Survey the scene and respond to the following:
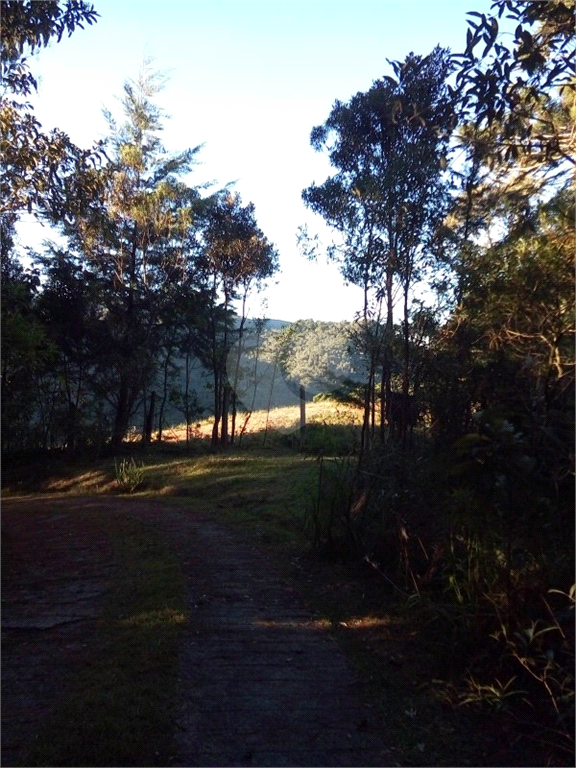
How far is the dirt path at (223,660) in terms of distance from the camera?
3961mm

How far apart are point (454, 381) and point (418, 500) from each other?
1056mm

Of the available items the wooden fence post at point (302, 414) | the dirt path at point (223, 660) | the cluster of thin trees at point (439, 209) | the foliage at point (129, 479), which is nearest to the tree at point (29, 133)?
the cluster of thin trees at point (439, 209)

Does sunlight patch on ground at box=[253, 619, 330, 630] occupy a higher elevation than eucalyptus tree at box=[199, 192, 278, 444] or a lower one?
lower

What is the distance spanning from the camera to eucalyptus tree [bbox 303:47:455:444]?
7.31 metres

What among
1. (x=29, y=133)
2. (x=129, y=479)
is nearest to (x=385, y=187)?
(x=29, y=133)

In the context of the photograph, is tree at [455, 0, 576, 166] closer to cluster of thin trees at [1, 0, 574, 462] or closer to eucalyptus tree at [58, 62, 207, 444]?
cluster of thin trees at [1, 0, 574, 462]

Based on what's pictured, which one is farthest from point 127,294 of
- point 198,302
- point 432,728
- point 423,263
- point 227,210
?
point 432,728

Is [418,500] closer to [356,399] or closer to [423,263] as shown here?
[423,263]

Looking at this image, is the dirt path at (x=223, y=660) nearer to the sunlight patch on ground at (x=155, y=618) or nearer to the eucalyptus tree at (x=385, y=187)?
the sunlight patch on ground at (x=155, y=618)

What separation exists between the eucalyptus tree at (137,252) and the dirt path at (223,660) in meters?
12.8

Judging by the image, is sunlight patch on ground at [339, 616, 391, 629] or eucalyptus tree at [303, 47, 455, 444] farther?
eucalyptus tree at [303, 47, 455, 444]

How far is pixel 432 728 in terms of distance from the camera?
4.20m

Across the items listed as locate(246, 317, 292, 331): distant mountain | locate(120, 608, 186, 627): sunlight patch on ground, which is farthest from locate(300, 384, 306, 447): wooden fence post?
locate(120, 608, 186, 627): sunlight patch on ground

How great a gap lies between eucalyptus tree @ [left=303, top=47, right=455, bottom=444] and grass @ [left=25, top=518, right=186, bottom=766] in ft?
11.0
